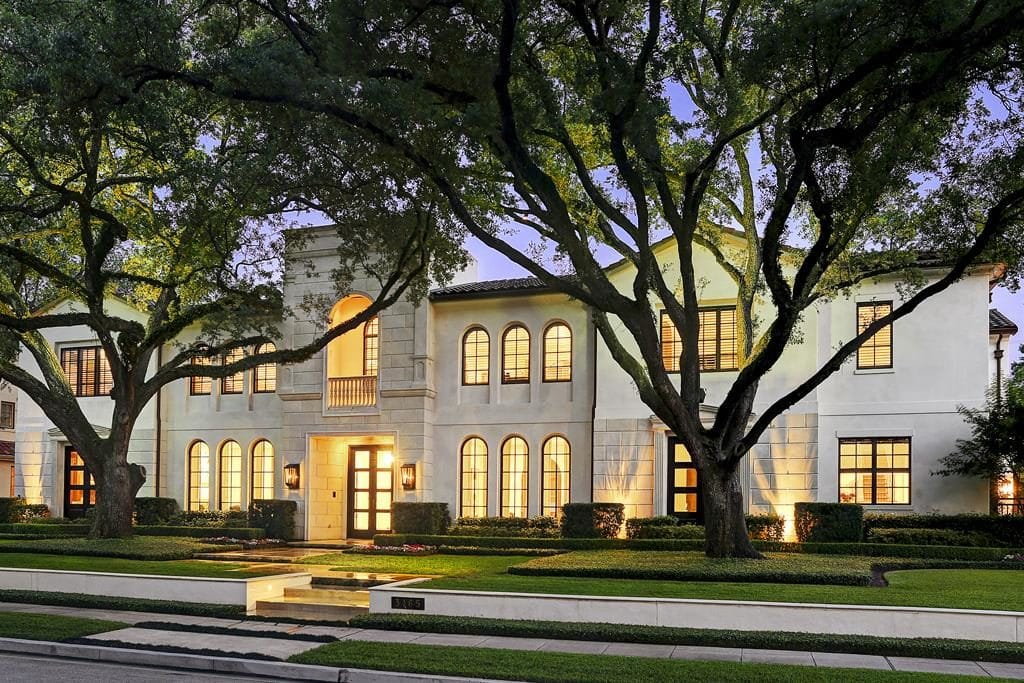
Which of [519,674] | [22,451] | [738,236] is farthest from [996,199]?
[22,451]

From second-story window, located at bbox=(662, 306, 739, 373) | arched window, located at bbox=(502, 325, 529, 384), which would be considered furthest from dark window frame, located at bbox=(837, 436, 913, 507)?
arched window, located at bbox=(502, 325, 529, 384)

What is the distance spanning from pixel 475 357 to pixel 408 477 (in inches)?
145

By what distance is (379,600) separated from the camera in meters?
14.1

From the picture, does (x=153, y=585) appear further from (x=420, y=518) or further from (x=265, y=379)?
(x=265, y=379)

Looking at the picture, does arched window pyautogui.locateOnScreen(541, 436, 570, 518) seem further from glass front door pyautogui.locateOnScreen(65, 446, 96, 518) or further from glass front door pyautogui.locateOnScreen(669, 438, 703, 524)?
glass front door pyautogui.locateOnScreen(65, 446, 96, 518)

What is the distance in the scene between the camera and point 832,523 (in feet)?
71.0

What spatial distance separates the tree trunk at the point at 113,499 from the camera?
2212 cm

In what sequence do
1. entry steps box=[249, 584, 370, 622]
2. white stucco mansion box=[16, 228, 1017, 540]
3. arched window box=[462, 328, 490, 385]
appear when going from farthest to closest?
1. arched window box=[462, 328, 490, 385]
2. white stucco mansion box=[16, 228, 1017, 540]
3. entry steps box=[249, 584, 370, 622]

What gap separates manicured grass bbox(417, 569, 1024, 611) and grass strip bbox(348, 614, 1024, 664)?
113 centimetres

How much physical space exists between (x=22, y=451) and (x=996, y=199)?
28.0 metres

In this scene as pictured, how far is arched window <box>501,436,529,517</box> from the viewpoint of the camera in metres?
25.9

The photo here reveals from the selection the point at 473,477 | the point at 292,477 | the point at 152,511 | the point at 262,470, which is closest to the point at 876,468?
the point at 473,477

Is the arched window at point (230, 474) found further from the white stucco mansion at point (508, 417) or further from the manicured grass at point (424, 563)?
the manicured grass at point (424, 563)

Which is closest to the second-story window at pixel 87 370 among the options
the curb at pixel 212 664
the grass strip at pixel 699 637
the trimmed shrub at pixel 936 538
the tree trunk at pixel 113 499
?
the tree trunk at pixel 113 499
